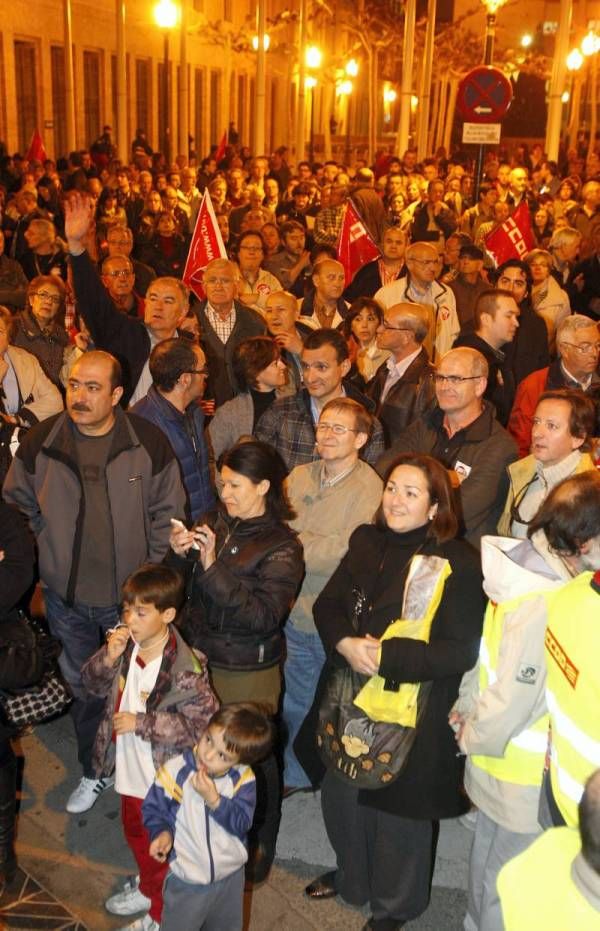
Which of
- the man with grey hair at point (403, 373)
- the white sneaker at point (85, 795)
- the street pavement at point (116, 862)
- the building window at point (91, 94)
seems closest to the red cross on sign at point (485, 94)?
the man with grey hair at point (403, 373)

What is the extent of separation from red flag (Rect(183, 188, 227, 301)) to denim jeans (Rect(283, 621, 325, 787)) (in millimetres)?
4892

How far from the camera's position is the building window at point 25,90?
88.3 feet

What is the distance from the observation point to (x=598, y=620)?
2.71 meters

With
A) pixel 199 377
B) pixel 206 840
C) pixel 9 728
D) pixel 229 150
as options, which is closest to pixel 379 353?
pixel 199 377

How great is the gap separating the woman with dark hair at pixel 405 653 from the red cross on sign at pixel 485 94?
938 cm

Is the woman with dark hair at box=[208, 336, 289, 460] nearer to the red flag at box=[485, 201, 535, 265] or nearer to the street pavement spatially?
the street pavement

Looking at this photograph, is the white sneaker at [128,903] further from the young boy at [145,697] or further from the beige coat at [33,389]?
the beige coat at [33,389]

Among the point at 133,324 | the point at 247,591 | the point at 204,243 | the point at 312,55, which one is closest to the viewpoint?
the point at 247,591

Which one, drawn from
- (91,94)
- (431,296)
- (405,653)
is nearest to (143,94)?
(91,94)

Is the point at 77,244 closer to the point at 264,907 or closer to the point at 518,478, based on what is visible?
the point at 518,478

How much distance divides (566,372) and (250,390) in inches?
75.2

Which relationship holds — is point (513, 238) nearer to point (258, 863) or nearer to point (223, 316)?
point (223, 316)

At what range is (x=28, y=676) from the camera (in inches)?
163

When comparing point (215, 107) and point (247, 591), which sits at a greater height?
point (215, 107)
